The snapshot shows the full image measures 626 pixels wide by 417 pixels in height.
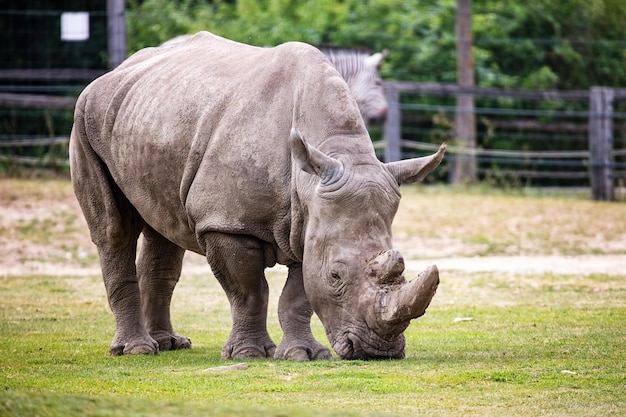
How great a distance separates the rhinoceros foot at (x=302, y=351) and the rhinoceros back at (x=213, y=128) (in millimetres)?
684

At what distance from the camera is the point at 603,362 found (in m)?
7.58

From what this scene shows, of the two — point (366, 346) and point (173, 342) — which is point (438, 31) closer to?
point (173, 342)

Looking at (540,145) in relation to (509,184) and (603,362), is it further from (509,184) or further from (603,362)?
(603,362)

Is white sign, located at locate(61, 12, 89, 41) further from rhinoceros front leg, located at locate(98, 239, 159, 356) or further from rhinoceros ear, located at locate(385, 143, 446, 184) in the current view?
rhinoceros ear, located at locate(385, 143, 446, 184)

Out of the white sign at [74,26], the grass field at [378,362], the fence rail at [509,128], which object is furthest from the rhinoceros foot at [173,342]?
the white sign at [74,26]

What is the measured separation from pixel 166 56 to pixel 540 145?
16.3m

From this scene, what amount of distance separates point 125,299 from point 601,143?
43.6 ft

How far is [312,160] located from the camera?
748 cm

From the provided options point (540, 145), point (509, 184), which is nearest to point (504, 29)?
point (540, 145)

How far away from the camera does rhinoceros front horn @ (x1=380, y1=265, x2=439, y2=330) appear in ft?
22.7

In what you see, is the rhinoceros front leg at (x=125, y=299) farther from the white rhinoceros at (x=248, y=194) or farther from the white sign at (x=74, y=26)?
the white sign at (x=74, y=26)

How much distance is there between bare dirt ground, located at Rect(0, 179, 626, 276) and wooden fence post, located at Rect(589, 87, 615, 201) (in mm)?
3514

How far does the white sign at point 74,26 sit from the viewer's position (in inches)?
754

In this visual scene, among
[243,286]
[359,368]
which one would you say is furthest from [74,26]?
[359,368]
